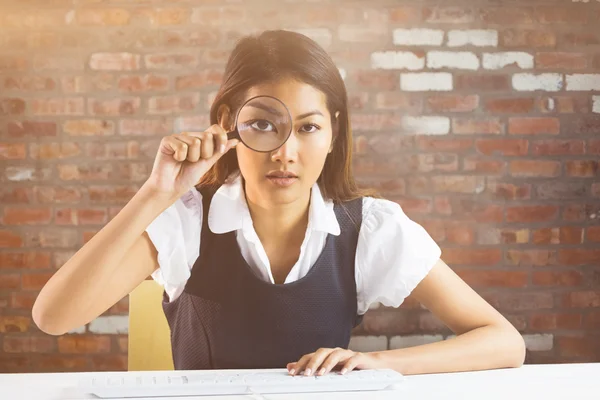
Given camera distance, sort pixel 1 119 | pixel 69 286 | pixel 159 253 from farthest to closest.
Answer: pixel 1 119 < pixel 159 253 < pixel 69 286

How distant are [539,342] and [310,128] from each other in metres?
1.33

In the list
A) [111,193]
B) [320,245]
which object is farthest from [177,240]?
[111,193]

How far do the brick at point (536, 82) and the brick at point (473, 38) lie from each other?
5.9 inches

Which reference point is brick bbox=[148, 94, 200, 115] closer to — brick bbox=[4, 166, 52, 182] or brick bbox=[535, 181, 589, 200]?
brick bbox=[4, 166, 52, 182]

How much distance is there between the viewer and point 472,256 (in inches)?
85.5

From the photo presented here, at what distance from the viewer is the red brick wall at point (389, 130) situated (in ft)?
6.97

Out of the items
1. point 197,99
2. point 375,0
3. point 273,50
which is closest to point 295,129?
point 273,50

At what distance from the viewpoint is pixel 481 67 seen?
2160 millimetres

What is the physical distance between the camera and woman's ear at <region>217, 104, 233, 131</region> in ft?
4.88

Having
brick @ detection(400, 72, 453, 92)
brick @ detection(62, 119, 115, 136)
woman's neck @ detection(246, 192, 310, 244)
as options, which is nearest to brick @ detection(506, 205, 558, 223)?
brick @ detection(400, 72, 453, 92)

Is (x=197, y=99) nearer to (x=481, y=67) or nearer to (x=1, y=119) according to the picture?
(x=1, y=119)

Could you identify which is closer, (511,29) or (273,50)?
(273,50)

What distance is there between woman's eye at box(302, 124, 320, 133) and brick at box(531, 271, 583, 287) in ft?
3.88

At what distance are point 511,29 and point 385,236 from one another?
1.12 m
